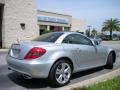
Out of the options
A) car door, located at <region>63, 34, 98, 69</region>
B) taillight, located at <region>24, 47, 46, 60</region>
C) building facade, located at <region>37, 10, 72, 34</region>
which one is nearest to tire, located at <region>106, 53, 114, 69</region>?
car door, located at <region>63, 34, 98, 69</region>

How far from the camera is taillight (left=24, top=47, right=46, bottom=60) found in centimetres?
542

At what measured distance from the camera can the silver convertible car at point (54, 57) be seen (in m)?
5.41

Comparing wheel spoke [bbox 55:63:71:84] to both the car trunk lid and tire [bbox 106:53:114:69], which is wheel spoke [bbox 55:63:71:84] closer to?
the car trunk lid

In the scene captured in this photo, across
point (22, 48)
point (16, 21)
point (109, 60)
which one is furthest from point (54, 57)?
point (16, 21)

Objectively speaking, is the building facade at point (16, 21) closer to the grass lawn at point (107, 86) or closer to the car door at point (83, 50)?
the car door at point (83, 50)

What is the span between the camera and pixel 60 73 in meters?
5.79

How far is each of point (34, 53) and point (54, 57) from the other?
553mm

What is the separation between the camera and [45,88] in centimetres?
573

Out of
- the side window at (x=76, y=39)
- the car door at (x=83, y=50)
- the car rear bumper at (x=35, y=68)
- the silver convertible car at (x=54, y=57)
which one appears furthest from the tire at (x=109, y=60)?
the car rear bumper at (x=35, y=68)

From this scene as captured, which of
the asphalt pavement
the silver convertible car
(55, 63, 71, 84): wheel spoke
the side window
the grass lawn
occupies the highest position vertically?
the side window

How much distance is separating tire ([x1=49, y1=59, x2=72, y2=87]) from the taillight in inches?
20.2

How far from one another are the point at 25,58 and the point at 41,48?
0.49 metres

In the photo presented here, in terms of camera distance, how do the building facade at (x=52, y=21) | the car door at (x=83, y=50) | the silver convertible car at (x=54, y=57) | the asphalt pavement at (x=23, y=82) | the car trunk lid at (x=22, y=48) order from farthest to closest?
the building facade at (x=52, y=21) < the car door at (x=83, y=50) < the asphalt pavement at (x=23, y=82) < the car trunk lid at (x=22, y=48) < the silver convertible car at (x=54, y=57)

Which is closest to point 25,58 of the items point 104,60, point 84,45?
point 84,45
